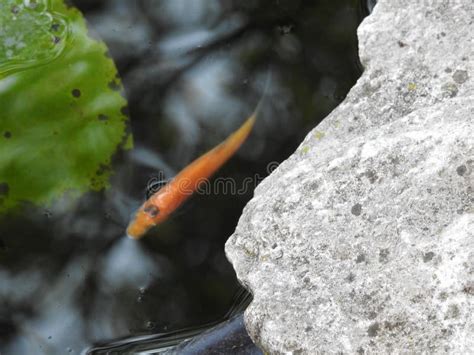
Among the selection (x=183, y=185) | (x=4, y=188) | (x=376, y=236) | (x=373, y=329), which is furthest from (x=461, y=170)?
(x=4, y=188)

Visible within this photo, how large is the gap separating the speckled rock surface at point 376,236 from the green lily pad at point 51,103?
0.98 meters

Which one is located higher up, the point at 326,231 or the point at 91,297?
the point at 326,231

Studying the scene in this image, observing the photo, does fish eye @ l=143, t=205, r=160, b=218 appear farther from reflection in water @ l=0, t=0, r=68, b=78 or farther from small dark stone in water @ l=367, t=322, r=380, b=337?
small dark stone in water @ l=367, t=322, r=380, b=337

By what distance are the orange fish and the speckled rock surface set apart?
1.07m

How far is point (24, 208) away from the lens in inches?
90.3

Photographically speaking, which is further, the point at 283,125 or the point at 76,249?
the point at 283,125

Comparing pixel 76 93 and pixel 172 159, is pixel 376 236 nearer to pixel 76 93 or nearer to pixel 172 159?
pixel 76 93

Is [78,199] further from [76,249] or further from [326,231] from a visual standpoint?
[326,231]

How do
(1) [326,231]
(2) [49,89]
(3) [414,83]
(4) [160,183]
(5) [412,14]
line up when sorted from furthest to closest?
1. (4) [160,183]
2. (2) [49,89]
3. (5) [412,14]
4. (3) [414,83]
5. (1) [326,231]

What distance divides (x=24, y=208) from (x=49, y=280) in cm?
33

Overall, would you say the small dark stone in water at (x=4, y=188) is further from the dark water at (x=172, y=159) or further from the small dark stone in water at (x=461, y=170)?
the small dark stone in water at (x=461, y=170)

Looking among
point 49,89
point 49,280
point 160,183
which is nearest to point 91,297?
point 49,280

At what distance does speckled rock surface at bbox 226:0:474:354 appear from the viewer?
1.12 meters

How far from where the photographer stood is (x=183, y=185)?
102 inches
